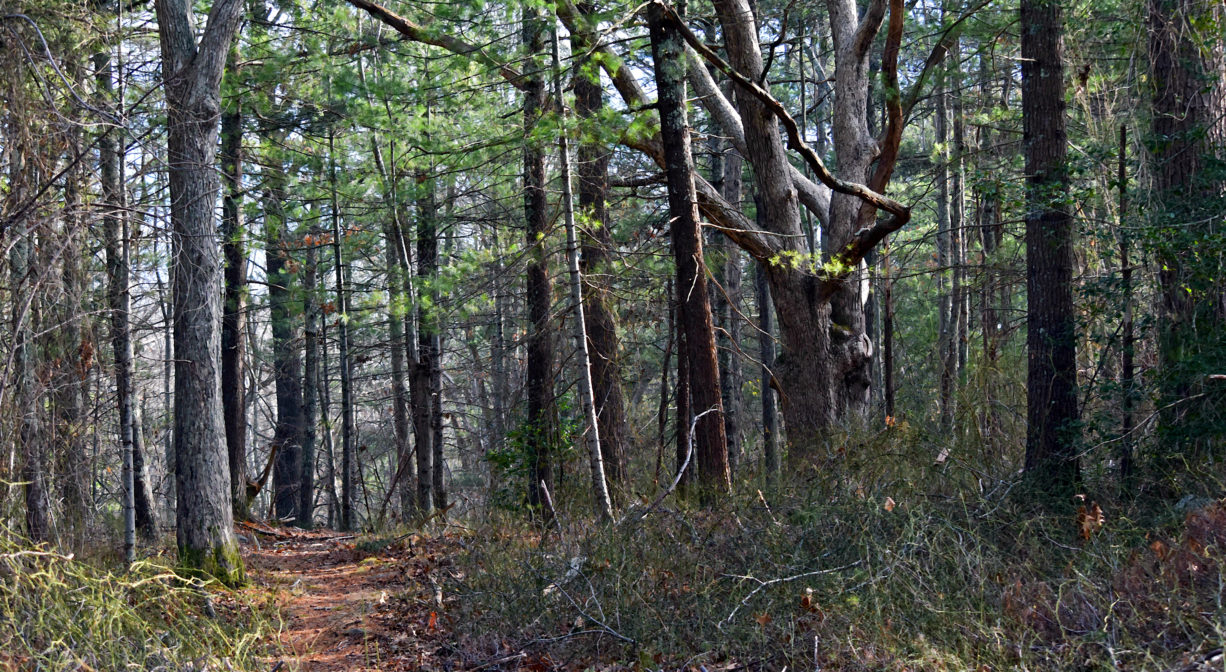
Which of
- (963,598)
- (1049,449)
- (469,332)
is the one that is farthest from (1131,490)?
(469,332)

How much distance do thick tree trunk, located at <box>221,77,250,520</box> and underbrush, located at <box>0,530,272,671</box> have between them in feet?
25.0

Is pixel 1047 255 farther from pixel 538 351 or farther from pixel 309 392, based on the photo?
pixel 309 392

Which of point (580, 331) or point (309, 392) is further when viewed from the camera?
point (309, 392)

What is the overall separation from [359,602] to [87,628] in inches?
117

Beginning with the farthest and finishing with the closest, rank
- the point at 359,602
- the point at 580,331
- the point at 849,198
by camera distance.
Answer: the point at 849,198 < the point at 580,331 < the point at 359,602

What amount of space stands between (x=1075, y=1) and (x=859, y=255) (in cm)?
312

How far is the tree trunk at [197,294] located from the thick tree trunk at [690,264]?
411cm

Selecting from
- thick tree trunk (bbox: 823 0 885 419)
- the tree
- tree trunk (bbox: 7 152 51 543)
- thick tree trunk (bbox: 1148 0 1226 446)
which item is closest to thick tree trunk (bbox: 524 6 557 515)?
the tree

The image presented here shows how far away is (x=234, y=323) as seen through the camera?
13406 mm

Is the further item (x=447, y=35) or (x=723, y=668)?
(x=447, y=35)

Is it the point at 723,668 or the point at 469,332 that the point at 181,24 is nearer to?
the point at 723,668

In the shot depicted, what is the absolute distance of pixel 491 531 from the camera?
8.27 meters

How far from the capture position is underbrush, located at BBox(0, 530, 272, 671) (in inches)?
174

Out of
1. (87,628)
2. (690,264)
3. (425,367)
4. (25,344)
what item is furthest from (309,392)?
(87,628)
